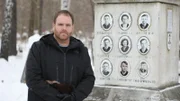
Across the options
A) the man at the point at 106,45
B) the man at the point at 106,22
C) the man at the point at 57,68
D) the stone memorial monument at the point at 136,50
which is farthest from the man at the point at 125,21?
the man at the point at 57,68

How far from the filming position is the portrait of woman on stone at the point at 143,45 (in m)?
7.54

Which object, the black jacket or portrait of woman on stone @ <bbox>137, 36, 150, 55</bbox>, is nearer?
the black jacket

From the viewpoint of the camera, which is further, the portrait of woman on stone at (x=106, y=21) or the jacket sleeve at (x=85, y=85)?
the portrait of woman on stone at (x=106, y=21)

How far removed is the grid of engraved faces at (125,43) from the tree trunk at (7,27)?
9296mm

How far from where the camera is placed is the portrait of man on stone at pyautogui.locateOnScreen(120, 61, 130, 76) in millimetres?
7809

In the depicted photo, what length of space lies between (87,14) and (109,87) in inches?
1173

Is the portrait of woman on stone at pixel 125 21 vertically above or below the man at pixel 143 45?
above

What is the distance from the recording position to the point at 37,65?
12.6 feet

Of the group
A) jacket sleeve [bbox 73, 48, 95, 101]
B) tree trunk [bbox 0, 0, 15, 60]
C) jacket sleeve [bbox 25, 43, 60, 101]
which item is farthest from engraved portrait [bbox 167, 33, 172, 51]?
tree trunk [bbox 0, 0, 15, 60]

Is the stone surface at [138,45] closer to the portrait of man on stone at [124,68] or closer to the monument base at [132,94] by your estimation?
the portrait of man on stone at [124,68]

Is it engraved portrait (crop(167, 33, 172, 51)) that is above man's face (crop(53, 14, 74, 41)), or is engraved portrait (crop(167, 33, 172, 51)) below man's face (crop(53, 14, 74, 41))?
below

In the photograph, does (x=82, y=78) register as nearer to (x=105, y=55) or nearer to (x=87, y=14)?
(x=105, y=55)

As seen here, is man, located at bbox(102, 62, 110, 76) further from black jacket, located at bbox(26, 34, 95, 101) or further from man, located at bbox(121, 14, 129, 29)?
black jacket, located at bbox(26, 34, 95, 101)

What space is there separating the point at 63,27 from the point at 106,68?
169 inches
